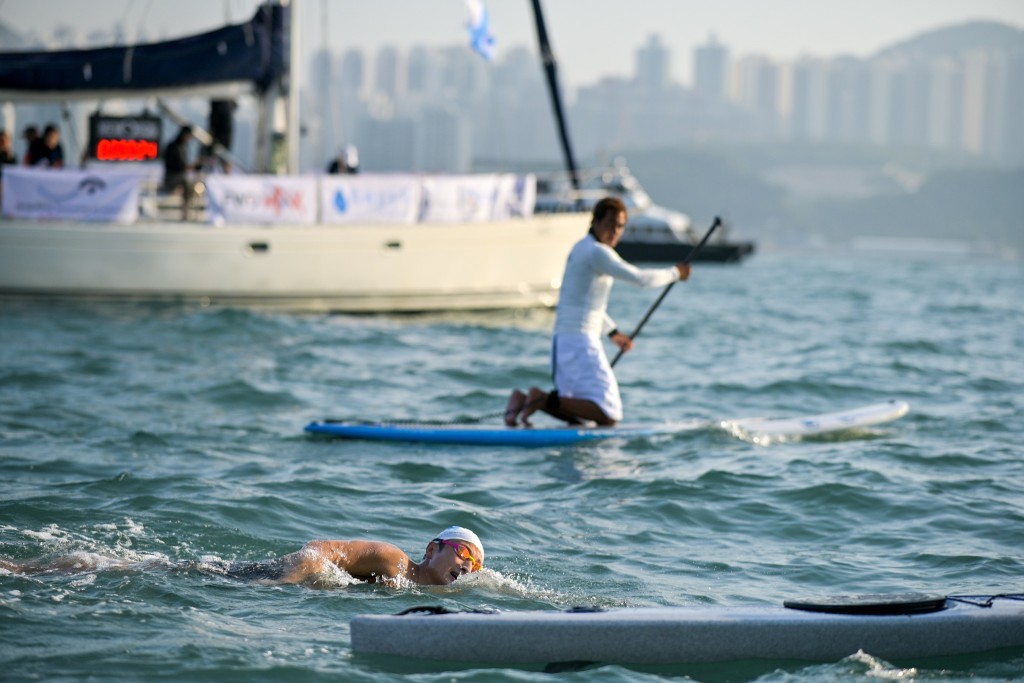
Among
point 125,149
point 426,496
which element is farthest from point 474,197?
point 426,496

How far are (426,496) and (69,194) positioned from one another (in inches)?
482

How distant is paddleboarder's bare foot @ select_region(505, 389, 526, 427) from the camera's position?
395 inches

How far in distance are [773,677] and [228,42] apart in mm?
17743

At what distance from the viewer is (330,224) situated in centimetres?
1939

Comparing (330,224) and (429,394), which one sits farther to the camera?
(330,224)

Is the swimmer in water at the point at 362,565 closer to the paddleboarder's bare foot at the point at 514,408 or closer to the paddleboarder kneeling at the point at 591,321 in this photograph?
the paddleboarder kneeling at the point at 591,321

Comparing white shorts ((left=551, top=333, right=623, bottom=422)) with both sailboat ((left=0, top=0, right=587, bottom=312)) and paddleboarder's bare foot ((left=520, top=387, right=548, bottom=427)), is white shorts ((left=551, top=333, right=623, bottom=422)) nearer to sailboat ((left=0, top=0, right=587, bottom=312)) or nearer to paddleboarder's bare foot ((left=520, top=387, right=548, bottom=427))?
paddleboarder's bare foot ((left=520, top=387, right=548, bottom=427))

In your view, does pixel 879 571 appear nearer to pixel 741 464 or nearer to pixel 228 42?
pixel 741 464

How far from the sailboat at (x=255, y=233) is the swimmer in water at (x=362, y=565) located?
523 inches

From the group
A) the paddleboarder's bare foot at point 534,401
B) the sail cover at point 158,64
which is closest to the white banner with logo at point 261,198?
the sail cover at point 158,64

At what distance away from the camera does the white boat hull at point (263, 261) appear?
19062 millimetres

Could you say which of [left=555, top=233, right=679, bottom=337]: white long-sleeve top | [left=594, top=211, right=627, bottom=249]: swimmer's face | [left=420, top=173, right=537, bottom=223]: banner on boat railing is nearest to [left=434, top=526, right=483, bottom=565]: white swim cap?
[left=555, top=233, right=679, bottom=337]: white long-sleeve top

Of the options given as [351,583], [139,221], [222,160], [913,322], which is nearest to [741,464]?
[351,583]

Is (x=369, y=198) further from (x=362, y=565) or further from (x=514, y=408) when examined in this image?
(x=362, y=565)
